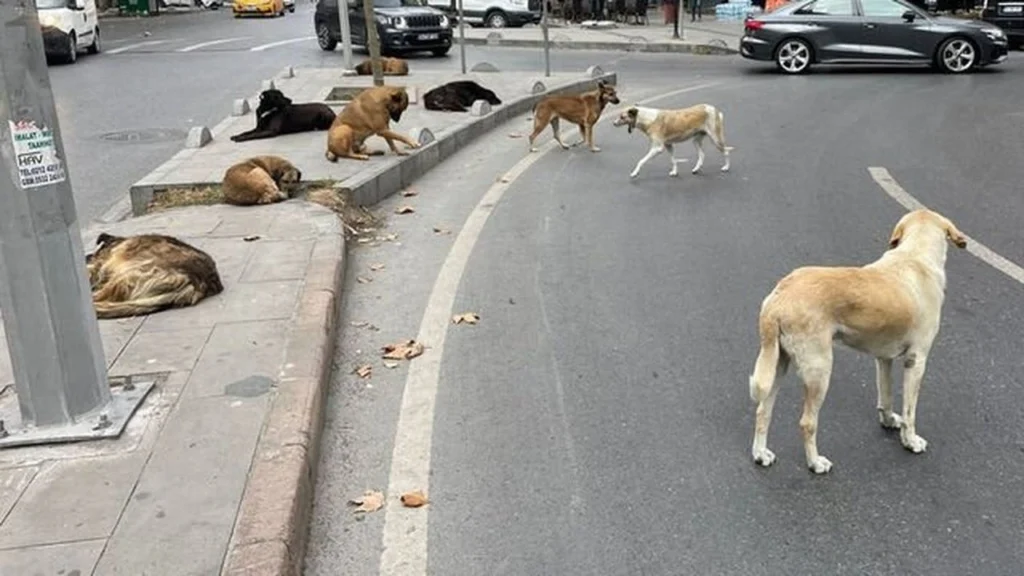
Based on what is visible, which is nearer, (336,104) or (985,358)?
(985,358)

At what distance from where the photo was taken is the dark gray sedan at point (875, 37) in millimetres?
18422

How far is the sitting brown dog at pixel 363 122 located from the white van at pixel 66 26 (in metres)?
14.7

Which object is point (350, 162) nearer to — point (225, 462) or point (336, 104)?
point (336, 104)

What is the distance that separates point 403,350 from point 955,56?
1685cm

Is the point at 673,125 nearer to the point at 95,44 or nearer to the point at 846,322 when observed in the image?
the point at 846,322

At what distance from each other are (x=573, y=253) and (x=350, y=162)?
324 centimetres

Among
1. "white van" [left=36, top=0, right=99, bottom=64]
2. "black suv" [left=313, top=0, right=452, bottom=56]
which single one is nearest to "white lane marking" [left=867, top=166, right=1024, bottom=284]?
"black suv" [left=313, top=0, right=452, bottom=56]

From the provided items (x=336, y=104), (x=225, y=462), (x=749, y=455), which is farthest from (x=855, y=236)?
(x=336, y=104)

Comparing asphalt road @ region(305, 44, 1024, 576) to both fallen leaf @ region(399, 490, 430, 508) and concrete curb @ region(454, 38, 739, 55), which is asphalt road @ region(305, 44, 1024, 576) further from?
concrete curb @ region(454, 38, 739, 55)

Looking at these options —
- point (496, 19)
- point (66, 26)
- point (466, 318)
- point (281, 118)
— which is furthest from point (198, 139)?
point (496, 19)

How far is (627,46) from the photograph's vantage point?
25.0m

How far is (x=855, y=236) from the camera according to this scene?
23.5 ft

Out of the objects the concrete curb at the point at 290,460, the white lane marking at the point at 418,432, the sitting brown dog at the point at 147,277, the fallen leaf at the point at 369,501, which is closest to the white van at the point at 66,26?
the sitting brown dog at the point at 147,277

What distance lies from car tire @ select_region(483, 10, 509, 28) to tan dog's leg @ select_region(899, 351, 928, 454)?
99.1 ft
